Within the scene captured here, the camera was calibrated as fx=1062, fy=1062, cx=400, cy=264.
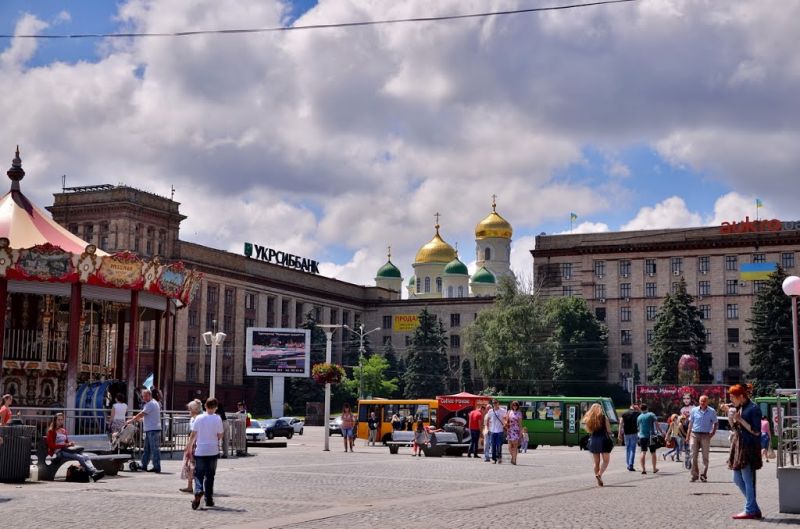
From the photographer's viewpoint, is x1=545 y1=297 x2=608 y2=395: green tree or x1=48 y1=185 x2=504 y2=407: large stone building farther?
x1=545 y1=297 x2=608 y2=395: green tree

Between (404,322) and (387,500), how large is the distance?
103589 millimetres

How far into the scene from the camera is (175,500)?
16.4 metres

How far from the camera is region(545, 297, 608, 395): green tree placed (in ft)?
304

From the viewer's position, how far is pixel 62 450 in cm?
2025

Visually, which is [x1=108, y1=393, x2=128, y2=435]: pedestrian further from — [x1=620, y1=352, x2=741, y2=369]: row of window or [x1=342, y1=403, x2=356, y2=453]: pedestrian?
[x1=620, y1=352, x2=741, y2=369]: row of window

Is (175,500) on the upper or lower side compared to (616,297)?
lower

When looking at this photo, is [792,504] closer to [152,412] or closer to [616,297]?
[152,412]

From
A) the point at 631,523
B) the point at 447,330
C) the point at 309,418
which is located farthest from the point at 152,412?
the point at 447,330

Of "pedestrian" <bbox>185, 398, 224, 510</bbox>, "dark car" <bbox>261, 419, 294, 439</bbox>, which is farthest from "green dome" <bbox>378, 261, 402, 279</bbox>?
"pedestrian" <bbox>185, 398, 224, 510</bbox>

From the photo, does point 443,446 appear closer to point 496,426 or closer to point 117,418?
point 496,426

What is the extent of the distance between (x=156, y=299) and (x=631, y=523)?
2535 cm

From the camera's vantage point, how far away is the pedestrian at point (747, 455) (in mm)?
13961

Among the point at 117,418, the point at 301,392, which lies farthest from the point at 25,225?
the point at 301,392

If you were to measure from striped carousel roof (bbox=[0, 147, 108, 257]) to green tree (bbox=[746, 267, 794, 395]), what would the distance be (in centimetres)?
5967
